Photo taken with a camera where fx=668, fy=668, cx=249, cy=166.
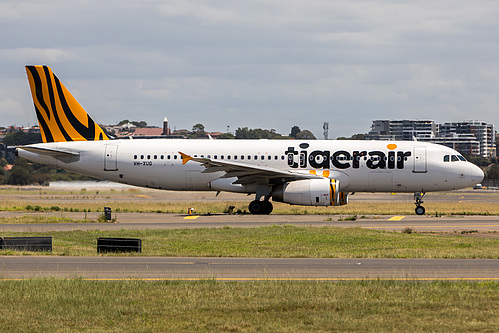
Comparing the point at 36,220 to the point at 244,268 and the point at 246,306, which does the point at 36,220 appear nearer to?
the point at 244,268

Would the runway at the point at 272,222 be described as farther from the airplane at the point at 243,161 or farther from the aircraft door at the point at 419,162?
the aircraft door at the point at 419,162

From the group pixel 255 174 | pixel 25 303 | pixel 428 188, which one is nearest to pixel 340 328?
pixel 25 303

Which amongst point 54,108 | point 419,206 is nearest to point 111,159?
point 54,108

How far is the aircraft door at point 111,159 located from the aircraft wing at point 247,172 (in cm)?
558

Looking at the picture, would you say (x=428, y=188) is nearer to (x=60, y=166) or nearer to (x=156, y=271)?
(x=60, y=166)

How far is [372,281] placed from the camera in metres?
16.2

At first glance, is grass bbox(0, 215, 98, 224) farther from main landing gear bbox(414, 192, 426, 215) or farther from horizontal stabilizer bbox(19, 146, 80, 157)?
main landing gear bbox(414, 192, 426, 215)

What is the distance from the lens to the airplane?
4062 cm

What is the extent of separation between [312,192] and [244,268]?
19.6 meters

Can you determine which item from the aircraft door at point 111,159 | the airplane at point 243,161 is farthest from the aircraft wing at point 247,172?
the aircraft door at point 111,159

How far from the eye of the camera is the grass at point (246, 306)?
12.1m

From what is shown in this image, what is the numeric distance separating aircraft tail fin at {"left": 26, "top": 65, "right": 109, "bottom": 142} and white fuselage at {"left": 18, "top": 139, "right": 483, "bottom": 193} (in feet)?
2.67

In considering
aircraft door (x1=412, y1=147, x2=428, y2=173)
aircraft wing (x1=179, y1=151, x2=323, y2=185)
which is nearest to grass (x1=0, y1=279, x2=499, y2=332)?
aircraft wing (x1=179, y1=151, x2=323, y2=185)

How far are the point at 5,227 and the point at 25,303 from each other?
19.8 m
